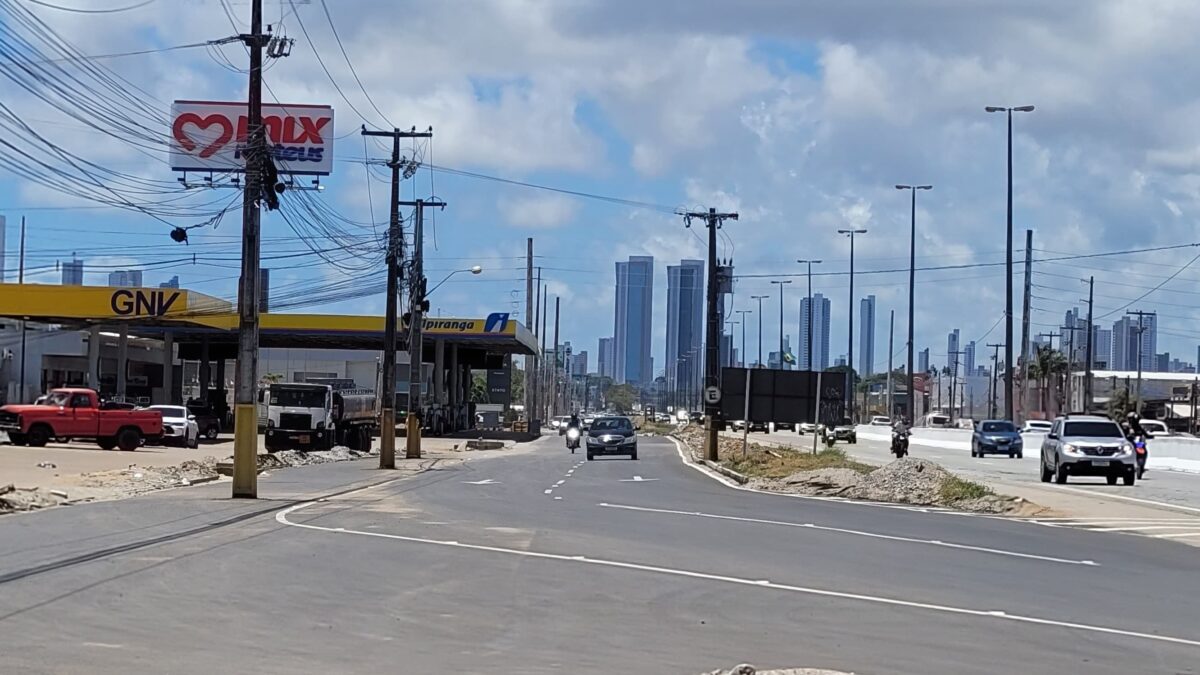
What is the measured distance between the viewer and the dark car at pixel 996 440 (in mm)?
65000

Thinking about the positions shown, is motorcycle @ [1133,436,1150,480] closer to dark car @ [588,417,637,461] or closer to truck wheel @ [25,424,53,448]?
dark car @ [588,417,637,461]

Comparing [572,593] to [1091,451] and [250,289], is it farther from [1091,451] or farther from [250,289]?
[1091,451]

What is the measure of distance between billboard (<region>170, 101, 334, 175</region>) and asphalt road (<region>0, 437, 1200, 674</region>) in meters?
38.9

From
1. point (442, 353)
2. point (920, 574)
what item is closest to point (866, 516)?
point (920, 574)

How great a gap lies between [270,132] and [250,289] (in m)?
39.8

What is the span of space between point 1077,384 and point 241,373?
391 feet

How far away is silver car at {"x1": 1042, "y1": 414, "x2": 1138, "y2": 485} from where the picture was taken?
3916 centimetres

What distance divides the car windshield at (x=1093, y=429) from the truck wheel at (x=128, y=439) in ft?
103

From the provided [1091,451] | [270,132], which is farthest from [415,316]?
[1091,451]

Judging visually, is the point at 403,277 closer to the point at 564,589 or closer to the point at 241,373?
the point at 241,373

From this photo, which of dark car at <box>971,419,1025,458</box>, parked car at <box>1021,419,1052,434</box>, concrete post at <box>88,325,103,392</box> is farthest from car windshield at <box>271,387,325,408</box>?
parked car at <box>1021,419,1052,434</box>

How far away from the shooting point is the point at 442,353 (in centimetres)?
9400

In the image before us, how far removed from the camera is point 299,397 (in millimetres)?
58625

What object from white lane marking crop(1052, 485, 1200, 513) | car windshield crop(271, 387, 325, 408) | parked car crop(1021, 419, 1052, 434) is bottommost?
white lane marking crop(1052, 485, 1200, 513)
